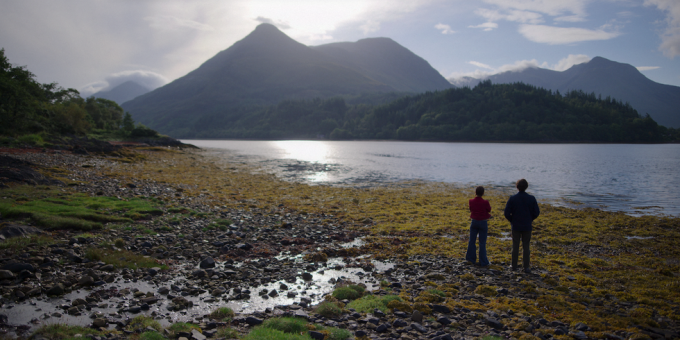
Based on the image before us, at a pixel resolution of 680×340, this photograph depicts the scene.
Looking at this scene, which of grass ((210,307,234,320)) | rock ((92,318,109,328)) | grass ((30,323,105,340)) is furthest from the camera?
grass ((210,307,234,320))

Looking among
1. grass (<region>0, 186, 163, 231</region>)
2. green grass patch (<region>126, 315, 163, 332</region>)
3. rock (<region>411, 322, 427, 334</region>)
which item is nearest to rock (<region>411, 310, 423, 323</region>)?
rock (<region>411, 322, 427, 334</region>)

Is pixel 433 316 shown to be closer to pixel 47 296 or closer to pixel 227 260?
pixel 227 260

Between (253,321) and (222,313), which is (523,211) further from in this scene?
(222,313)

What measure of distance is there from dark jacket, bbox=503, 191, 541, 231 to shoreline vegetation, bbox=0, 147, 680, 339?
1764 mm

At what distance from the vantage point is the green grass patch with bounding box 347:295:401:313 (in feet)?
29.2

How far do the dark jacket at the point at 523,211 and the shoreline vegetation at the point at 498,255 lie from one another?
176 centimetres

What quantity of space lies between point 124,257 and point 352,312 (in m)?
8.15

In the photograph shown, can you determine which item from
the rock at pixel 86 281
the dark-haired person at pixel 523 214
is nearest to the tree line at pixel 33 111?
the rock at pixel 86 281

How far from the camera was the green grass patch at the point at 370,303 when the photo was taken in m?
8.90

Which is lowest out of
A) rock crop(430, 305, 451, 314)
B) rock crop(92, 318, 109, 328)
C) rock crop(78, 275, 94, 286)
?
rock crop(430, 305, 451, 314)

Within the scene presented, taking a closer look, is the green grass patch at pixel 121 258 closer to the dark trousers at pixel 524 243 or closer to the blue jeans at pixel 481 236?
the blue jeans at pixel 481 236

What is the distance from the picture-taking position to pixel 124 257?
11.2 m

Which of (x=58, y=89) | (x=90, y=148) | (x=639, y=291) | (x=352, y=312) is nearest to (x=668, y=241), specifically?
(x=639, y=291)

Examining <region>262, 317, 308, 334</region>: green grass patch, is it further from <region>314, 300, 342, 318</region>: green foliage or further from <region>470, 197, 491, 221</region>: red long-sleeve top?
<region>470, 197, 491, 221</region>: red long-sleeve top
